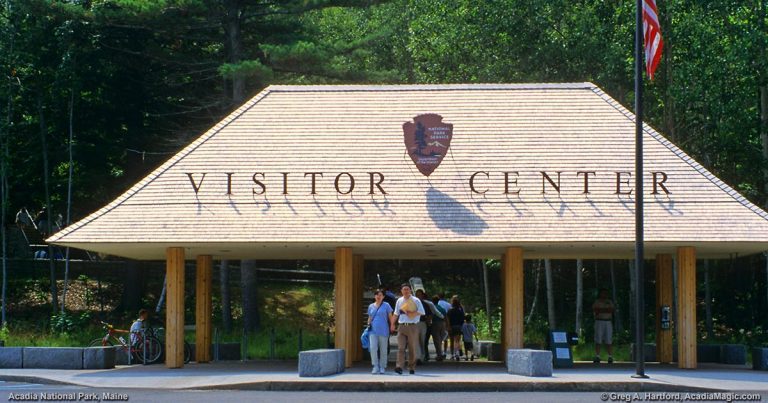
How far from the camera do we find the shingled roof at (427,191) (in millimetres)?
25469

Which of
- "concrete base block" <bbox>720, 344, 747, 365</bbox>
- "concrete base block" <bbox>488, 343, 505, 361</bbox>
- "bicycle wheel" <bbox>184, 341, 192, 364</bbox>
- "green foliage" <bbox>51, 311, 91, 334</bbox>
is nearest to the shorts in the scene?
"concrete base block" <bbox>720, 344, 747, 365</bbox>

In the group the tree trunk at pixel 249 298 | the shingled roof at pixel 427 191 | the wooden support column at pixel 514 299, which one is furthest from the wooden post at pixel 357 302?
the tree trunk at pixel 249 298

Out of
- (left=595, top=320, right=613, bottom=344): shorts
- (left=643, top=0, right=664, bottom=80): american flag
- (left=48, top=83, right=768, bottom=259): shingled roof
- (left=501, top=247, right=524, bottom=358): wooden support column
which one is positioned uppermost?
(left=643, top=0, right=664, bottom=80): american flag

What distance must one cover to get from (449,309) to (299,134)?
248 inches

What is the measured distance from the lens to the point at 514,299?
84.9 feet

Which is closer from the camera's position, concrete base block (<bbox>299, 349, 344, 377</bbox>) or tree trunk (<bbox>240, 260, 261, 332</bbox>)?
concrete base block (<bbox>299, 349, 344, 377</bbox>)

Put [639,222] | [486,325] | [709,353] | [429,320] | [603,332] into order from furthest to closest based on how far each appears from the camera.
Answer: [486,325], [709,353], [429,320], [603,332], [639,222]

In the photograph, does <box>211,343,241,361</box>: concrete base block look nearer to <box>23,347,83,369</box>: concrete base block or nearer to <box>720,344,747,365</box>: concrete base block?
<box>23,347,83,369</box>: concrete base block

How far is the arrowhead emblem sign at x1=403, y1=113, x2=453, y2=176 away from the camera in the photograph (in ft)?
88.4

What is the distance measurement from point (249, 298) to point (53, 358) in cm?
1599

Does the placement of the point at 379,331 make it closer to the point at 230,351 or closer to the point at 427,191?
the point at 427,191

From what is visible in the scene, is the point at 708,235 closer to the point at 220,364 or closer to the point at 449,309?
the point at 449,309

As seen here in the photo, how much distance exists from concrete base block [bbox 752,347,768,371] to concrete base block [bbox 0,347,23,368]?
15.8m

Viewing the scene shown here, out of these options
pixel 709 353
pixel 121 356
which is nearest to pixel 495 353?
pixel 709 353
